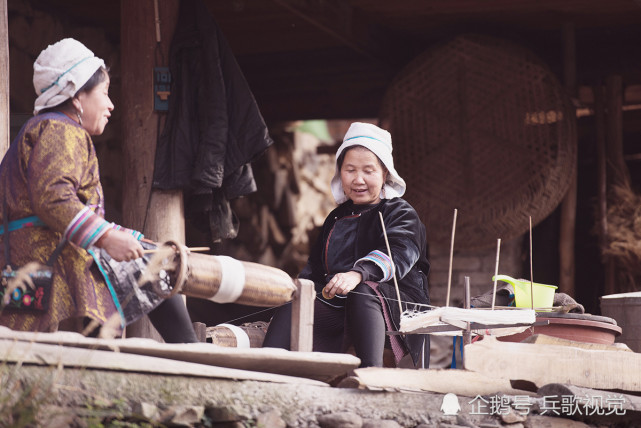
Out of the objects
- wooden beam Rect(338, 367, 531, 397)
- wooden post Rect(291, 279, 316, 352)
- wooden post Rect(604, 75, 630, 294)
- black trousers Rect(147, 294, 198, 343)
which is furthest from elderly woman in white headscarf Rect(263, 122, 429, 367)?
wooden post Rect(604, 75, 630, 294)

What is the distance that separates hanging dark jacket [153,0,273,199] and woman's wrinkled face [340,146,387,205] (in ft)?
3.53

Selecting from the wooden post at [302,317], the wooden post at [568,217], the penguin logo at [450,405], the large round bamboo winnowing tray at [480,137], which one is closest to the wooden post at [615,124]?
the wooden post at [568,217]

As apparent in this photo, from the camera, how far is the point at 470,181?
297 inches

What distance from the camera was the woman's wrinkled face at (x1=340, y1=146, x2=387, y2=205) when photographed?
4770mm

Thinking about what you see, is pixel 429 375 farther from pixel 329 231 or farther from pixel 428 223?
pixel 428 223

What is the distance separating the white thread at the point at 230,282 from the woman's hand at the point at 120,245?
0.30 metres

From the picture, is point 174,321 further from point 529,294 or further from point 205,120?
point 205,120

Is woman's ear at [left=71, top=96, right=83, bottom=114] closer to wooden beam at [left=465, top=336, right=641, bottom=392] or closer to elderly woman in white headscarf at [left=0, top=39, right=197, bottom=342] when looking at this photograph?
elderly woman in white headscarf at [left=0, top=39, right=197, bottom=342]

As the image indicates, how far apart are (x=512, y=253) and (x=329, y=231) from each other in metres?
3.19

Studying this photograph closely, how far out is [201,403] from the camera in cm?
328

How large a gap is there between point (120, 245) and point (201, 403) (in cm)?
61

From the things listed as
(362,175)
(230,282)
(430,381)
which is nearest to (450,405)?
(430,381)

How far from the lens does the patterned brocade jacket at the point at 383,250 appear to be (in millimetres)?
4434

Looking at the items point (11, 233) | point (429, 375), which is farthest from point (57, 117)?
point (429, 375)
